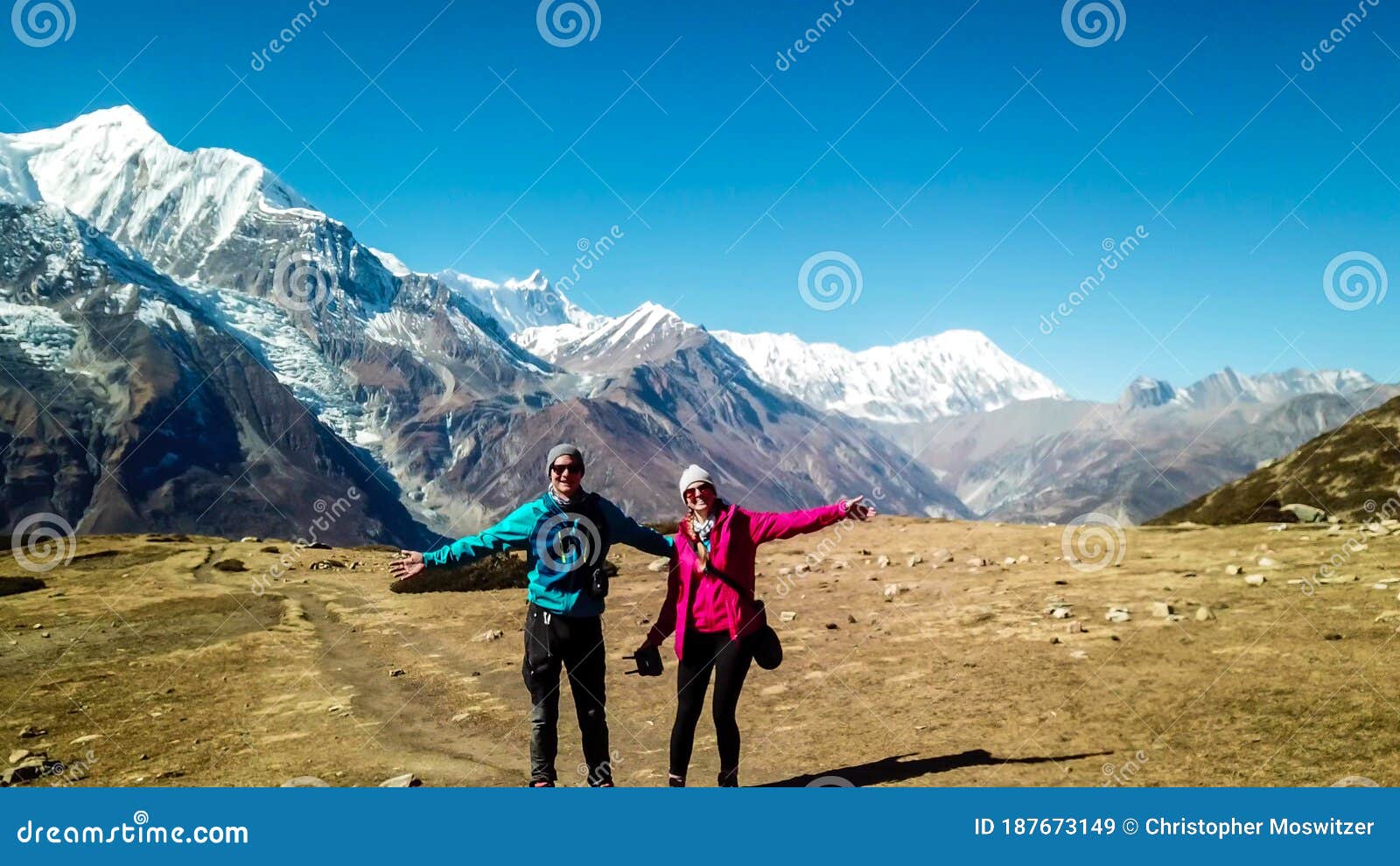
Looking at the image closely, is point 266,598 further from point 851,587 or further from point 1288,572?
point 1288,572

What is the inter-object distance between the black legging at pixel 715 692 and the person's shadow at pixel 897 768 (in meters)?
1.71

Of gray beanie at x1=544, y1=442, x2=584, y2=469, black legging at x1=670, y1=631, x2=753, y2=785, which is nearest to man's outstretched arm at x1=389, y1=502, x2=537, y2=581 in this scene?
gray beanie at x1=544, y1=442, x2=584, y2=469

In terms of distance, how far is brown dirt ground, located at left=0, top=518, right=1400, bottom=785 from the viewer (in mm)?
11781

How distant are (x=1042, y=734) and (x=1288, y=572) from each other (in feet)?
36.6

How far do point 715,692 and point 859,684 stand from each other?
6.73 m

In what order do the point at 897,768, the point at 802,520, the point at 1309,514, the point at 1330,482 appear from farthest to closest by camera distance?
the point at 1330,482 < the point at 1309,514 < the point at 897,768 < the point at 802,520

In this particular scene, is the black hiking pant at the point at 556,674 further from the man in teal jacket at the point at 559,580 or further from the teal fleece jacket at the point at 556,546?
the teal fleece jacket at the point at 556,546

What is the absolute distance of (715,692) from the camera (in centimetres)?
992

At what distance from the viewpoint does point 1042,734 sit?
12.5 metres

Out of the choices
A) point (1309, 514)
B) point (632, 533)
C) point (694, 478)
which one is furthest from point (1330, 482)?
point (632, 533)

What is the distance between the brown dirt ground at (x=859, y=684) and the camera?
38.7 ft

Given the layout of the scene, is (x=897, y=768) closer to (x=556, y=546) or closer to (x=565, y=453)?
(x=556, y=546)

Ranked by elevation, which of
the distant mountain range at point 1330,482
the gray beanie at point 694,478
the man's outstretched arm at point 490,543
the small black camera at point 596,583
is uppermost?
the distant mountain range at point 1330,482

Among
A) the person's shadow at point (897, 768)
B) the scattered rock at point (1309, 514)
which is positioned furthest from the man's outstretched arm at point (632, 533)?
the scattered rock at point (1309, 514)
